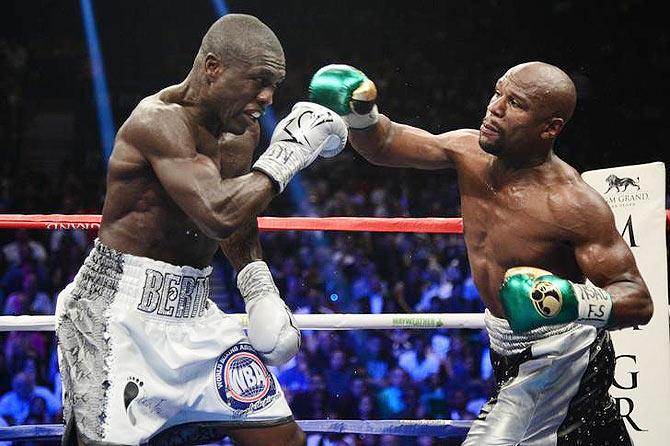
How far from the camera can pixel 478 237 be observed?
8.39ft

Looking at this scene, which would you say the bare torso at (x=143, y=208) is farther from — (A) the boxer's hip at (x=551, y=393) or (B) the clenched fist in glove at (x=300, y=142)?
(A) the boxer's hip at (x=551, y=393)

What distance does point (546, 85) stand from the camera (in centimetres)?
248

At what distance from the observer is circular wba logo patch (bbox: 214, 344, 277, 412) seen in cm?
203

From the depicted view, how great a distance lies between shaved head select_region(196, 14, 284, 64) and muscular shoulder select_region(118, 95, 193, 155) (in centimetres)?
17

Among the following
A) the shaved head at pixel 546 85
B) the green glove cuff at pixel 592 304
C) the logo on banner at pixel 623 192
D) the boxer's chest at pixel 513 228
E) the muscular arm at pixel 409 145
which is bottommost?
the green glove cuff at pixel 592 304

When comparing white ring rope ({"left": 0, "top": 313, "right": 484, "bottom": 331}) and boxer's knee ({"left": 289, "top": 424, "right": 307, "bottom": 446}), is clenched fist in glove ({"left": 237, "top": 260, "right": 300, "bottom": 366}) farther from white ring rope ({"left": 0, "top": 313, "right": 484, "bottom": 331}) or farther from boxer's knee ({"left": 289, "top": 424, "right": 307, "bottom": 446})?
white ring rope ({"left": 0, "top": 313, "right": 484, "bottom": 331})

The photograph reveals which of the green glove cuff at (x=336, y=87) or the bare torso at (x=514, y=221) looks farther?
the green glove cuff at (x=336, y=87)

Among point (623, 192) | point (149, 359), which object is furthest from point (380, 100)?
point (149, 359)

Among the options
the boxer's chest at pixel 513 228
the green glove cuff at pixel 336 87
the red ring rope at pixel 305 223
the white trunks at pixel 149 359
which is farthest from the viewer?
the red ring rope at pixel 305 223

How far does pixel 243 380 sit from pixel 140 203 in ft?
1.54

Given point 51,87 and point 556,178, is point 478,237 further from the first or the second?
point 51,87

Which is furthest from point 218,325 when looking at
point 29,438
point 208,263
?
point 29,438

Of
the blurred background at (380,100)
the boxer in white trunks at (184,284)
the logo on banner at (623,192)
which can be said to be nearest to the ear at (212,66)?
the boxer in white trunks at (184,284)

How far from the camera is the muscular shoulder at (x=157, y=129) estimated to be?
198cm
